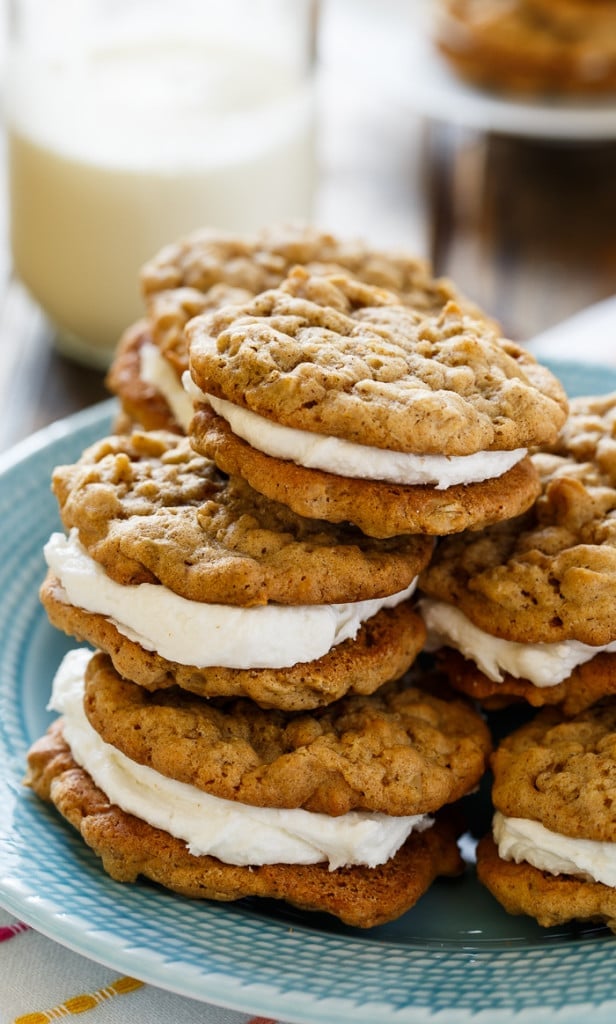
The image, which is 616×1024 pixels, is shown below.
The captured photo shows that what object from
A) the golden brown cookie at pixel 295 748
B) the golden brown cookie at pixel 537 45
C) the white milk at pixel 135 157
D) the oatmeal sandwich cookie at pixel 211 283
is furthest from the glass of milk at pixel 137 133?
the golden brown cookie at pixel 295 748

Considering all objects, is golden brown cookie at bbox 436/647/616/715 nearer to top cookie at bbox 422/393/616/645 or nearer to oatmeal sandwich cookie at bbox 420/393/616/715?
oatmeal sandwich cookie at bbox 420/393/616/715

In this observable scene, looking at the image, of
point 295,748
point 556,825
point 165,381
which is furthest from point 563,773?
point 165,381

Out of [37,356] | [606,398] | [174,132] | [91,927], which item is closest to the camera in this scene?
[91,927]

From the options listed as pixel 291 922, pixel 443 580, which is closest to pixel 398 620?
pixel 443 580

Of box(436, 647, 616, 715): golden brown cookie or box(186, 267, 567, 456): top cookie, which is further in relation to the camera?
box(436, 647, 616, 715): golden brown cookie

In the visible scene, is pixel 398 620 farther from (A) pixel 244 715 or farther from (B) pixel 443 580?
(A) pixel 244 715

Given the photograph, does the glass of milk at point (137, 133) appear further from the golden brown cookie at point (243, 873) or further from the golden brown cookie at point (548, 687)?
the golden brown cookie at point (243, 873)

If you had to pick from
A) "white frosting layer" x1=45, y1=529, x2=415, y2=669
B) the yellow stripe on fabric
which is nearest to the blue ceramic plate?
the yellow stripe on fabric
